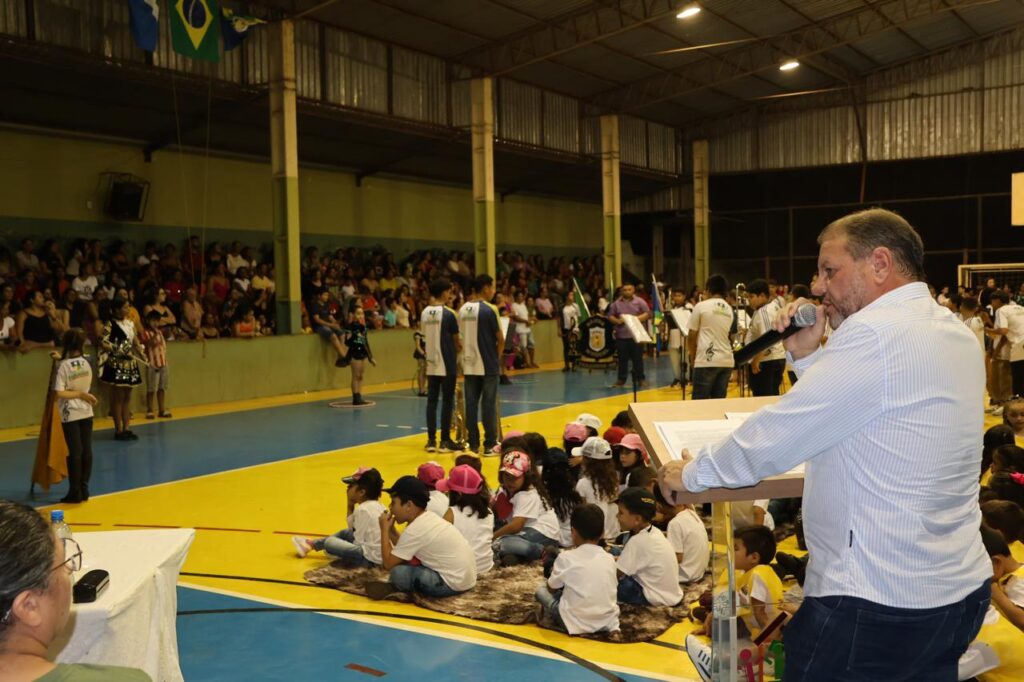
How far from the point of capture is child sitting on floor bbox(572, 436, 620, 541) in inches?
264

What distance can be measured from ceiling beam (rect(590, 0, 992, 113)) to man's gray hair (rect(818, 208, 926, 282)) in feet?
71.7

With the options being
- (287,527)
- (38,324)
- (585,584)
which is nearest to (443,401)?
(287,527)

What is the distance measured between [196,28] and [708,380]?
10163 millimetres

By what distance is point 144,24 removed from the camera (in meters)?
14.7

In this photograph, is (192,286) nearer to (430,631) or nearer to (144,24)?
(144,24)

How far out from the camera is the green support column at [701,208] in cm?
3238

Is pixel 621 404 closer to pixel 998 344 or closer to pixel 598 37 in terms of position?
pixel 998 344

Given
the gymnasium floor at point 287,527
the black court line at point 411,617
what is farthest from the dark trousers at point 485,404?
the black court line at point 411,617

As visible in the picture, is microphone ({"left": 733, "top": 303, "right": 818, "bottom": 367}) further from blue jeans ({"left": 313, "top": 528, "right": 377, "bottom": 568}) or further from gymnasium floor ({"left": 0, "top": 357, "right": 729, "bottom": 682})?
blue jeans ({"left": 313, "top": 528, "right": 377, "bottom": 568})

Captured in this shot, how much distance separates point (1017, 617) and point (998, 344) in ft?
32.9

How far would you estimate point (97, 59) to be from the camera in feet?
51.0

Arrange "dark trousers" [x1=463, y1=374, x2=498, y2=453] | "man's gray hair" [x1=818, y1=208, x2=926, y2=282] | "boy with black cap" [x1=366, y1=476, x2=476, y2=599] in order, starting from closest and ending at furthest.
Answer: "man's gray hair" [x1=818, y1=208, x2=926, y2=282]
"boy with black cap" [x1=366, y1=476, x2=476, y2=599]
"dark trousers" [x1=463, y1=374, x2=498, y2=453]

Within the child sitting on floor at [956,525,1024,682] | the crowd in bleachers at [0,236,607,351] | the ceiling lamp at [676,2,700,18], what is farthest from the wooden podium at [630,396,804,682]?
the ceiling lamp at [676,2,700,18]

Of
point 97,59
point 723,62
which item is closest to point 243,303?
point 97,59
